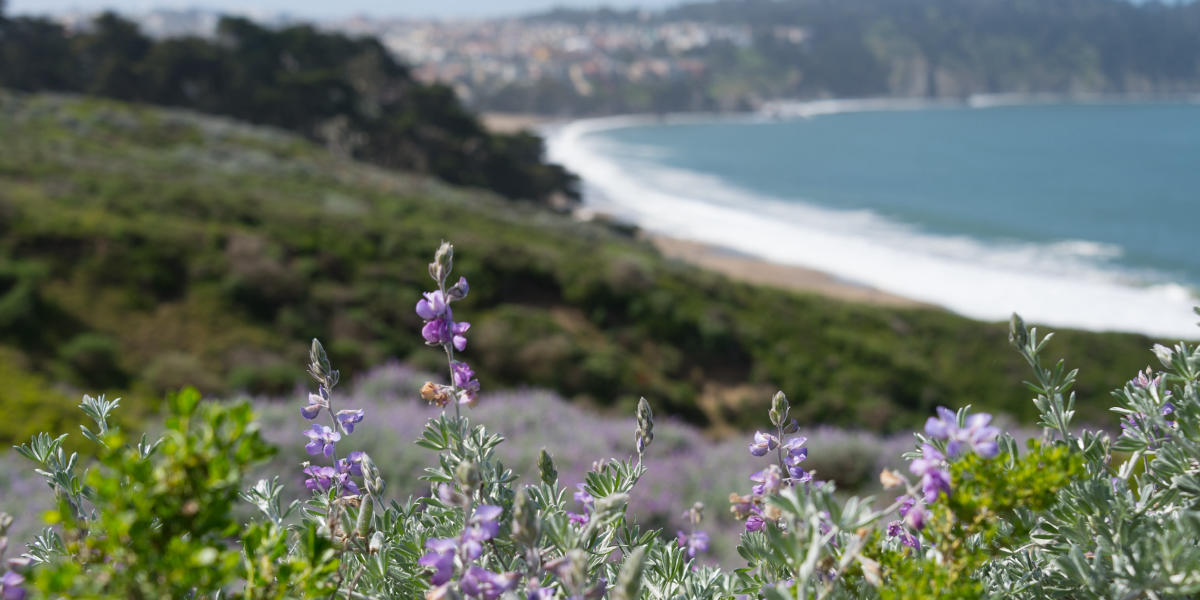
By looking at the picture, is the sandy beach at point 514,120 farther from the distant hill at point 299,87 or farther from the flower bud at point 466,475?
the flower bud at point 466,475

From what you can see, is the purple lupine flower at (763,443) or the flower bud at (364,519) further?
the purple lupine flower at (763,443)

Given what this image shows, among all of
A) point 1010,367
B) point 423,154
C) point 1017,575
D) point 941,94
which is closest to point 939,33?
point 941,94

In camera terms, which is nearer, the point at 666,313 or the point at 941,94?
the point at 666,313

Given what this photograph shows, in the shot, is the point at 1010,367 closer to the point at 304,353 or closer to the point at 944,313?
the point at 944,313

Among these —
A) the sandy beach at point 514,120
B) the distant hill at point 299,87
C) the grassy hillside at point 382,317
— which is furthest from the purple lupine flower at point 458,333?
the sandy beach at point 514,120

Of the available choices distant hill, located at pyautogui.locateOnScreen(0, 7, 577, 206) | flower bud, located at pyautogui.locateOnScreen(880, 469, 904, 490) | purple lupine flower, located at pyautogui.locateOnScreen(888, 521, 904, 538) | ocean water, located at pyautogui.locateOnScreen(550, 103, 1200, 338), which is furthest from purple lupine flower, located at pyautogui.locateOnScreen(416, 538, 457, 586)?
distant hill, located at pyautogui.locateOnScreen(0, 7, 577, 206)

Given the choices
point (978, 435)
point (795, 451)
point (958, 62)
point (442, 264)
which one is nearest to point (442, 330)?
point (442, 264)

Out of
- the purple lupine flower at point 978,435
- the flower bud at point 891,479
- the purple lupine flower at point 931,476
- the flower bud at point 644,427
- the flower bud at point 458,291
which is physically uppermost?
the flower bud at point 458,291

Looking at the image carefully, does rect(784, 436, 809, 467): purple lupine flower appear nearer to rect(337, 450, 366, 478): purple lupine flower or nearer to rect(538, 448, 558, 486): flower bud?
rect(538, 448, 558, 486): flower bud
